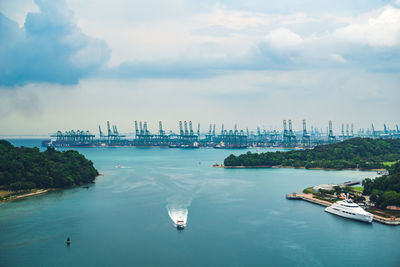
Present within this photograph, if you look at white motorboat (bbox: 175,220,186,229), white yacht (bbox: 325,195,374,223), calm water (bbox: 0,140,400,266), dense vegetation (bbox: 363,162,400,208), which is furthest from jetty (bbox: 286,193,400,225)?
white motorboat (bbox: 175,220,186,229)

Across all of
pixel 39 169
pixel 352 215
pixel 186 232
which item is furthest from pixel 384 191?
pixel 39 169

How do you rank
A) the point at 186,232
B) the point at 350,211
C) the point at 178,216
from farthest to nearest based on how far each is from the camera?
the point at 178,216 < the point at 350,211 < the point at 186,232

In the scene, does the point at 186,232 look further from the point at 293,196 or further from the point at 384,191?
the point at 384,191

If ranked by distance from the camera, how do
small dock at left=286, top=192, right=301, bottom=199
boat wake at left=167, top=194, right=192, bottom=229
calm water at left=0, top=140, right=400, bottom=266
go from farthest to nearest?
small dock at left=286, top=192, right=301, bottom=199, boat wake at left=167, top=194, right=192, bottom=229, calm water at left=0, top=140, right=400, bottom=266

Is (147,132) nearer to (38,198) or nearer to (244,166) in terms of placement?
(244,166)

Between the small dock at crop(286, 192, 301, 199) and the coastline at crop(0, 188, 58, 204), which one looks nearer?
the coastline at crop(0, 188, 58, 204)

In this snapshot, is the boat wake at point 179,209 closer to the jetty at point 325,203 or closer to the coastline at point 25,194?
the jetty at point 325,203

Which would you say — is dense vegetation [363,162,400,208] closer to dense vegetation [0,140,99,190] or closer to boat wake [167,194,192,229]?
boat wake [167,194,192,229]
